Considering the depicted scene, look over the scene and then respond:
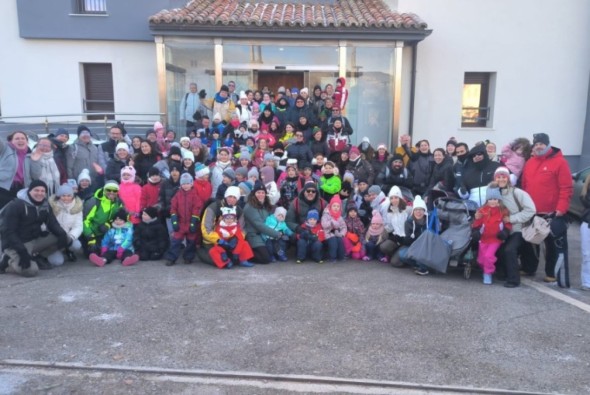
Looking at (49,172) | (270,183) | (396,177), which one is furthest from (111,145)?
(396,177)

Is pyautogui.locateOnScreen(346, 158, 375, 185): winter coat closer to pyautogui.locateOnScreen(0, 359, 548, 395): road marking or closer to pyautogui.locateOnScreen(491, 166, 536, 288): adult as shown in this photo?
pyautogui.locateOnScreen(491, 166, 536, 288): adult

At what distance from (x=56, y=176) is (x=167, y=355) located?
14.6 ft

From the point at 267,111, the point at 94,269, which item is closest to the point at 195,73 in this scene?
the point at 267,111

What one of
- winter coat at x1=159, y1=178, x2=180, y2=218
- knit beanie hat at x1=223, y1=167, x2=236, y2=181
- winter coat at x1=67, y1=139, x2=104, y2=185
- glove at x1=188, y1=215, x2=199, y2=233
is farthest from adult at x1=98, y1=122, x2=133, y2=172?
glove at x1=188, y1=215, x2=199, y2=233

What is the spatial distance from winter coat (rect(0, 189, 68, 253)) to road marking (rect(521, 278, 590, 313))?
21.8ft

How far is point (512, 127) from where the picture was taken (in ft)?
44.7

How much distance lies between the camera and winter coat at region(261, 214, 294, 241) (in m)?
7.77

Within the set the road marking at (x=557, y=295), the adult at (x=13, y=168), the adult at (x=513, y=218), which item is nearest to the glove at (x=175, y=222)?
the adult at (x=13, y=168)

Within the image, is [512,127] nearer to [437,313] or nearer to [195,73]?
[195,73]

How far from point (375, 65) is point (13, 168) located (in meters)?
8.94

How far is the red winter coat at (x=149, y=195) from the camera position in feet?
25.6

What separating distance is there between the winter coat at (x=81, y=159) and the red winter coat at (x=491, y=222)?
6218 mm

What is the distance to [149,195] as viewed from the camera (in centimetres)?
782

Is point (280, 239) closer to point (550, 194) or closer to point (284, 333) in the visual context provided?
point (284, 333)
